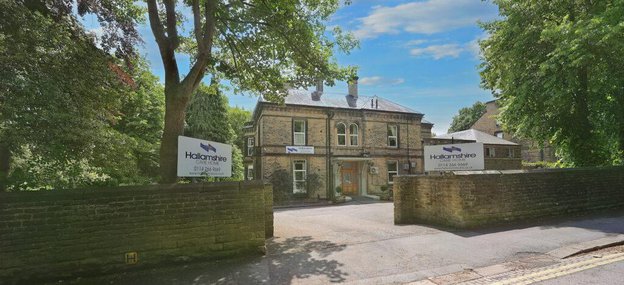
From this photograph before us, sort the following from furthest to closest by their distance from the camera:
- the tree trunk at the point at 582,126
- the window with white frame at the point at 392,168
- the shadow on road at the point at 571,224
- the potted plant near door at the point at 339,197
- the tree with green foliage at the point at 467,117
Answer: the tree with green foliage at the point at 467,117
the window with white frame at the point at 392,168
the potted plant near door at the point at 339,197
the tree trunk at the point at 582,126
the shadow on road at the point at 571,224

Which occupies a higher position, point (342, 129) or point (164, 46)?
point (342, 129)

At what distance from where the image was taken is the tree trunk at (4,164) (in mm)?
5469

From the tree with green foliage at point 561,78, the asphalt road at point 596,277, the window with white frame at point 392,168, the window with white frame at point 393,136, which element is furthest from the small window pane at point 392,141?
the asphalt road at point 596,277

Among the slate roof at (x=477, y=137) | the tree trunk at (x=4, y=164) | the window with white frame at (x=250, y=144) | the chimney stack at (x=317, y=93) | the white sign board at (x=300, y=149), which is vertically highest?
the chimney stack at (x=317, y=93)

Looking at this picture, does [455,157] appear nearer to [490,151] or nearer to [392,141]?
[392,141]

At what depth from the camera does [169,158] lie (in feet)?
23.5

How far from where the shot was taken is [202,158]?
6938mm

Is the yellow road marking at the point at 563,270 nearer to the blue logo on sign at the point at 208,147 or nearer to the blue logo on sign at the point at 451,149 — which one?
the blue logo on sign at the point at 451,149

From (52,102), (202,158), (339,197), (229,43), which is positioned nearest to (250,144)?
(339,197)

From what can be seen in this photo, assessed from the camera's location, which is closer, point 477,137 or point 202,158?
point 202,158

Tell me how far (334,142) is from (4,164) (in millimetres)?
21522

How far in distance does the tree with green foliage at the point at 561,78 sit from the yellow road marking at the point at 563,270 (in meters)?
8.32

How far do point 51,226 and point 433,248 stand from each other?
264 inches

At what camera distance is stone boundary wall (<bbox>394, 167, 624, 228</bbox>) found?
30.1 ft
